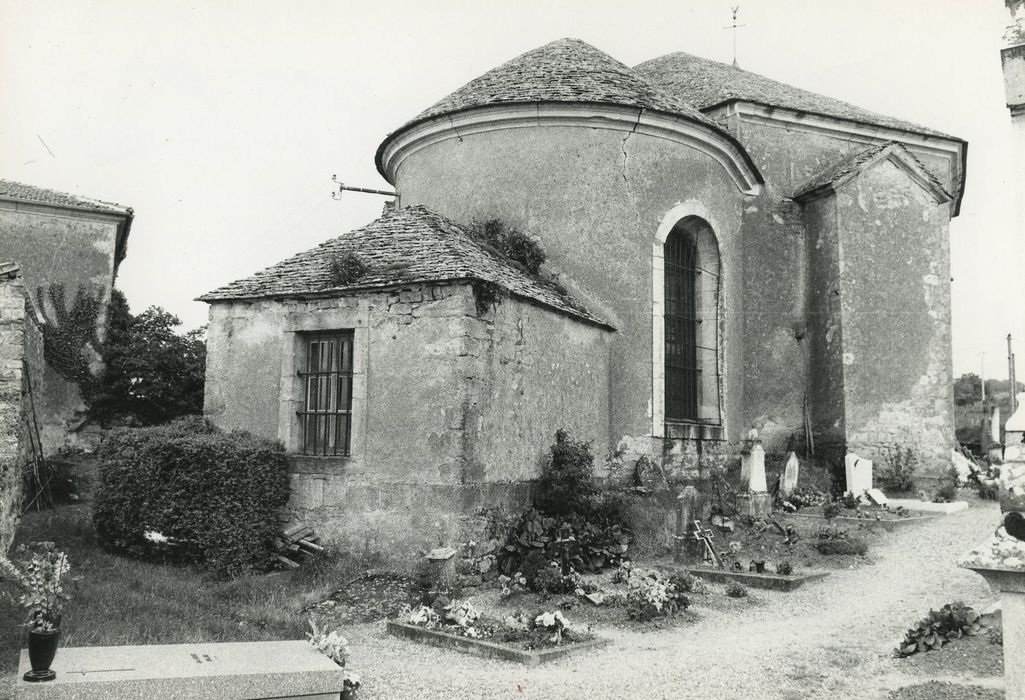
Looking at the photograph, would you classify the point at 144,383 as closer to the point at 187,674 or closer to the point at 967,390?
the point at 187,674

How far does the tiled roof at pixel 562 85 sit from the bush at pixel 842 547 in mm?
7608

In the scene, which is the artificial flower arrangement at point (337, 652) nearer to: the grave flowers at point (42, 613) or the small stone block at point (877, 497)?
the grave flowers at point (42, 613)

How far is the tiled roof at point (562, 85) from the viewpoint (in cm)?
1439

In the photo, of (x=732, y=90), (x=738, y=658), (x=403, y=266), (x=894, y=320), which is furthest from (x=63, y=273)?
(x=738, y=658)

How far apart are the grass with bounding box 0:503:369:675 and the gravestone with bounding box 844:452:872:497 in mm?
10759

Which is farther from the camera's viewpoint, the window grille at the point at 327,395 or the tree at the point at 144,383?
the tree at the point at 144,383

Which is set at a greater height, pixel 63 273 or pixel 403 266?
pixel 63 273

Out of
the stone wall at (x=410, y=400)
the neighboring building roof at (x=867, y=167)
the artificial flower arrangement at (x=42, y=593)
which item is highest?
the neighboring building roof at (x=867, y=167)

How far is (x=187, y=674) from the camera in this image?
207 inches

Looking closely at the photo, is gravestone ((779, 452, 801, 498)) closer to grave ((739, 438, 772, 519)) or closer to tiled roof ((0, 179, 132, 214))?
grave ((739, 438, 772, 519))

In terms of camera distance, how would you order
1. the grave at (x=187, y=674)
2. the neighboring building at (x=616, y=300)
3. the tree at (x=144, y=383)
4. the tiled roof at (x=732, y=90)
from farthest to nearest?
1. the tree at (x=144, y=383)
2. the tiled roof at (x=732, y=90)
3. the neighboring building at (x=616, y=300)
4. the grave at (x=187, y=674)

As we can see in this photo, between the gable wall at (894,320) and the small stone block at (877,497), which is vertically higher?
the gable wall at (894,320)

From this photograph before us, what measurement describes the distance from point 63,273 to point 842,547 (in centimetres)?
2037

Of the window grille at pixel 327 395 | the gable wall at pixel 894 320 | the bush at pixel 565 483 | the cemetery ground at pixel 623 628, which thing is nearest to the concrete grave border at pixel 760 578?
the cemetery ground at pixel 623 628
